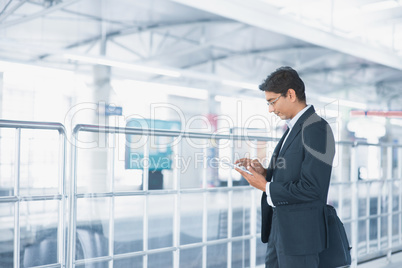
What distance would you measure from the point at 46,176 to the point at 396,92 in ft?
30.7

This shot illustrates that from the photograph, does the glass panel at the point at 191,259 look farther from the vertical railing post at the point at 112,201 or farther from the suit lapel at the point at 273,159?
the suit lapel at the point at 273,159

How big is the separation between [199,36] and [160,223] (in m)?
3.30

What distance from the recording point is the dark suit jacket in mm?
1401

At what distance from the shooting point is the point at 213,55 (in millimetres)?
7531

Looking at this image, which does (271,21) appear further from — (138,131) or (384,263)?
(138,131)

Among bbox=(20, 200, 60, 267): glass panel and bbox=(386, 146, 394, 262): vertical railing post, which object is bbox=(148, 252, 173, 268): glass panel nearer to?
bbox=(20, 200, 60, 267): glass panel

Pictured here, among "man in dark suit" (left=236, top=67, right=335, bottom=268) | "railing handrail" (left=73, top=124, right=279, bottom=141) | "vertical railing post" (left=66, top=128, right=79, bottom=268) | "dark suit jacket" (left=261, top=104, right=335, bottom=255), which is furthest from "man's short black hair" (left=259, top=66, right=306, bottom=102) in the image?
"vertical railing post" (left=66, top=128, right=79, bottom=268)

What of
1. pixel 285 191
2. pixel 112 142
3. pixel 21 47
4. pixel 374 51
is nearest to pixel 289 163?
pixel 285 191

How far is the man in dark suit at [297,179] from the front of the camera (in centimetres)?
141

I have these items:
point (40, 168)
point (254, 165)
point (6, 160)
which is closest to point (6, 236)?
point (6, 160)

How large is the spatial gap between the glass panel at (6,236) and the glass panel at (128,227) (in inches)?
39.1

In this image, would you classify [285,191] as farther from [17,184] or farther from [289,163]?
[17,184]

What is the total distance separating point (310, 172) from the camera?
4.56 feet

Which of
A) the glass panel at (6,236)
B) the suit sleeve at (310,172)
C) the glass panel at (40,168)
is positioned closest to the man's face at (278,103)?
the suit sleeve at (310,172)
